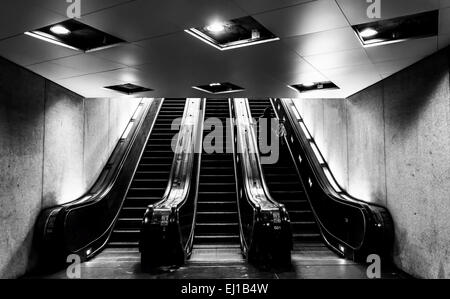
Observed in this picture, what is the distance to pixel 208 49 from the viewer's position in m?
4.05

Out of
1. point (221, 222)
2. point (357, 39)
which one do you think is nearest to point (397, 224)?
point (357, 39)

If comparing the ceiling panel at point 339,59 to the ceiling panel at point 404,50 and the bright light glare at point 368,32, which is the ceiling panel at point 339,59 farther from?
the bright light glare at point 368,32

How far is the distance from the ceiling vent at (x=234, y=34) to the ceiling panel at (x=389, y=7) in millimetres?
867

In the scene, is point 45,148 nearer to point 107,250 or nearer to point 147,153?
point 107,250

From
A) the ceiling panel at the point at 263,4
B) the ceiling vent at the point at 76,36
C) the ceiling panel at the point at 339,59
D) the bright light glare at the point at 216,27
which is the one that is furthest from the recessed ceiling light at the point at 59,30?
the ceiling panel at the point at 339,59

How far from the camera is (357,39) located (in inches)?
146

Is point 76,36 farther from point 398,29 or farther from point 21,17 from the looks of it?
point 398,29

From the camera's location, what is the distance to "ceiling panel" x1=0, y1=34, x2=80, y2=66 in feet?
12.0

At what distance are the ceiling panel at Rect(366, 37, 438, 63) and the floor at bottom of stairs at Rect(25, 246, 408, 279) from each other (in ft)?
9.20

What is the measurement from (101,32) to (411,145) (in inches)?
160

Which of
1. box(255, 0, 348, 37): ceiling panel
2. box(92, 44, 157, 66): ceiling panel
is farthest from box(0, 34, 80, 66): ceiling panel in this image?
box(255, 0, 348, 37): ceiling panel

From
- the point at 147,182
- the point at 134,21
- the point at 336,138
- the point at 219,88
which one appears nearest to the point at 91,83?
the point at 219,88

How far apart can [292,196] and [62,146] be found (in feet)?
15.4
